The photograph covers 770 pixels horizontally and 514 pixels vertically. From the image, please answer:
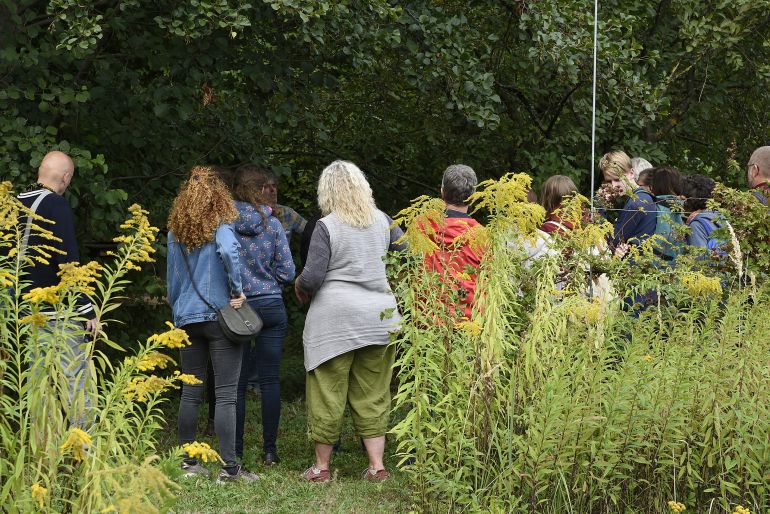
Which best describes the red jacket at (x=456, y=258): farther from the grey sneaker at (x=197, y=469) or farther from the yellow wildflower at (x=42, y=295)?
the yellow wildflower at (x=42, y=295)

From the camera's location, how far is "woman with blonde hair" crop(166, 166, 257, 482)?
679 cm

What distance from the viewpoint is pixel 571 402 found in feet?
16.2

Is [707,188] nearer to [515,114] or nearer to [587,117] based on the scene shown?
[587,117]

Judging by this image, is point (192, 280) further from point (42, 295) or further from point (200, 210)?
point (42, 295)

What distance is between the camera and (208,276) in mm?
6812

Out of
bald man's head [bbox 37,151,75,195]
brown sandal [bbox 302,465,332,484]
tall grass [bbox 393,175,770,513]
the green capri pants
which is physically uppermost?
bald man's head [bbox 37,151,75,195]

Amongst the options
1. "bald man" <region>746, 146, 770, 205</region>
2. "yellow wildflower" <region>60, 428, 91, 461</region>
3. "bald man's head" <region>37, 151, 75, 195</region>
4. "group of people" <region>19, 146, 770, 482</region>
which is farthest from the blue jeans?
"yellow wildflower" <region>60, 428, 91, 461</region>

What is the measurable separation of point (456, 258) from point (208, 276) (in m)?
1.53

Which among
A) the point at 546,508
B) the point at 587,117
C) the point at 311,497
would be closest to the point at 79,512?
the point at 546,508

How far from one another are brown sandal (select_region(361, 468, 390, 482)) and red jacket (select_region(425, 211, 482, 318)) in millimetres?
1221

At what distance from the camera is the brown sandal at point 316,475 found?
7.04 meters

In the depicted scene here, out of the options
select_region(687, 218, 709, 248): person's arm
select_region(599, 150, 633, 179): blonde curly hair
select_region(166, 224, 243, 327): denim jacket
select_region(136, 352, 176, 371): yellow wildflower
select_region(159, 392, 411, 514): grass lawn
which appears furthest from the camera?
select_region(599, 150, 633, 179): blonde curly hair

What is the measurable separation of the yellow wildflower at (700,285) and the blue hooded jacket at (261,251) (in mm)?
2888

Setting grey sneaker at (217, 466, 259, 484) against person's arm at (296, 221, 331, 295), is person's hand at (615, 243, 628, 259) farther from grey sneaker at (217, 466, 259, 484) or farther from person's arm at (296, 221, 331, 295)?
grey sneaker at (217, 466, 259, 484)
